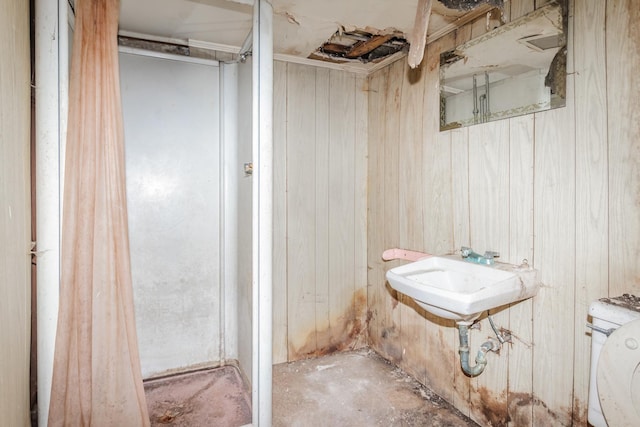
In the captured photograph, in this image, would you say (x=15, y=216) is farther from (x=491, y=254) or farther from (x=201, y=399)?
(x=491, y=254)

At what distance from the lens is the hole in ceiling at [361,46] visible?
206 centimetres

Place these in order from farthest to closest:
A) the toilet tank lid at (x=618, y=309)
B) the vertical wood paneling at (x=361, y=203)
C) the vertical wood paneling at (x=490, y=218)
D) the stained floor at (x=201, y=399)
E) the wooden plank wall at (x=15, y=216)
A: 1. the vertical wood paneling at (x=361, y=203)
2. the stained floor at (x=201, y=399)
3. the vertical wood paneling at (x=490, y=218)
4. the toilet tank lid at (x=618, y=309)
5. the wooden plank wall at (x=15, y=216)

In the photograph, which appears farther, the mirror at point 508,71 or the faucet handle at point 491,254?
the faucet handle at point 491,254

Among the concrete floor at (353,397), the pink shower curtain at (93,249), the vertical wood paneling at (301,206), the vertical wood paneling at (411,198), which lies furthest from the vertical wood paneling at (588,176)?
the pink shower curtain at (93,249)

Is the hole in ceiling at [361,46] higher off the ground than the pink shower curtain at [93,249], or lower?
higher

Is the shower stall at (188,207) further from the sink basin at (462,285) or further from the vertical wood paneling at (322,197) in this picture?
the sink basin at (462,285)

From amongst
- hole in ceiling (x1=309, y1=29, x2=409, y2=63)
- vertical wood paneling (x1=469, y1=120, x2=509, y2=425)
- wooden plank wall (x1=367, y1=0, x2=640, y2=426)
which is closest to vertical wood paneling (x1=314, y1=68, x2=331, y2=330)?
hole in ceiling (x1=309, y1=29, x2=409, y2=63)

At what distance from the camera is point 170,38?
211 cm

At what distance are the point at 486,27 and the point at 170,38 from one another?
69.1 inches

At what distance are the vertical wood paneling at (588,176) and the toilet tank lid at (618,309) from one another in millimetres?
111

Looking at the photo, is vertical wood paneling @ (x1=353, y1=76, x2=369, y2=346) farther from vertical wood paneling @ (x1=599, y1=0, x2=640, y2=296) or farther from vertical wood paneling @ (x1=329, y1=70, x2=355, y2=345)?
vertical wood paneling @ (x1=599, y1=0, x2=640, y2=296)

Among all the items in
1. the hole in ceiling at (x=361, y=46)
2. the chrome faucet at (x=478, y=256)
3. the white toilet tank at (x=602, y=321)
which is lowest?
the white toilet tank at (x=602, y=321)

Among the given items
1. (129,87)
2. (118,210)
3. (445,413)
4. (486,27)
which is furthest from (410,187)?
(129,87)

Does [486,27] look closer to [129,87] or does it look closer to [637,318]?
[637,318]
